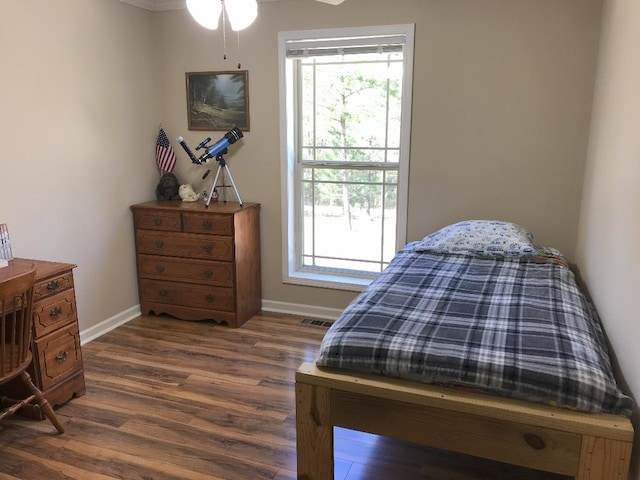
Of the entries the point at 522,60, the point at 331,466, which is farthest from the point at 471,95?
the point at 331,466

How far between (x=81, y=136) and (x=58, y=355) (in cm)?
147

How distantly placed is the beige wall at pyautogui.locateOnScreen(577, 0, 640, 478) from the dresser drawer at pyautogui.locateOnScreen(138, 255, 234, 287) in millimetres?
2298

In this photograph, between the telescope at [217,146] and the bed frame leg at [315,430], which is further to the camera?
the telescope at [217,146]

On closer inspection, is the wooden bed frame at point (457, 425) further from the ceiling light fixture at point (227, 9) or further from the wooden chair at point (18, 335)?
the ceiling light fixture at point (227, 9)

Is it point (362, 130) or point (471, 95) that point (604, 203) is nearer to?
point (471, 95)

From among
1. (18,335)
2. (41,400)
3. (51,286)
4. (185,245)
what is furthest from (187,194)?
(41,400)

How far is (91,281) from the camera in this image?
3457 millimetres

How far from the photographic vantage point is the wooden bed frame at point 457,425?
1452mm

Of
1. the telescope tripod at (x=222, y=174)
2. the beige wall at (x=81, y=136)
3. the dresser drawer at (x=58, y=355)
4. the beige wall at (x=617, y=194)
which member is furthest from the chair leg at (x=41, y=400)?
the beige wall at (x=617, y=194)

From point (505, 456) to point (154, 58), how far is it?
3639mm

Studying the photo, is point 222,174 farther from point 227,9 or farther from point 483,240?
point 483,240

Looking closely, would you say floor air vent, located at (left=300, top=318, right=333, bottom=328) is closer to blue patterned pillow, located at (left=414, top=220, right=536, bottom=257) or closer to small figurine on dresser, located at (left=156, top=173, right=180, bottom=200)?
blue patterned pillow, located at (left=414, top=220, right=536, bottom=257)

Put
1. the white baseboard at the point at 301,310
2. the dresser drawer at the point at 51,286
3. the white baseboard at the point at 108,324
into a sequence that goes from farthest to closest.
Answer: the white baseboard at the point at 301,310
the white baseboard at the point at 108,324
the dresser drawer at the point at 51,286

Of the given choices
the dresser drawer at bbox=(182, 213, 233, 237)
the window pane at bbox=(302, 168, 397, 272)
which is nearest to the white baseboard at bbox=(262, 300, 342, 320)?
the window pane at bbox=(302, 168, 397, 272)
